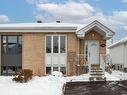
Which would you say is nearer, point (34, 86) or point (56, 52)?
point (34, 86)

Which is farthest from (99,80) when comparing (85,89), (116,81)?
(85,89)

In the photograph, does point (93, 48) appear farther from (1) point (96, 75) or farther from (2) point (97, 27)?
(1) point (96, 75)

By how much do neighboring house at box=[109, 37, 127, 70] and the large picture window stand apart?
897 cm

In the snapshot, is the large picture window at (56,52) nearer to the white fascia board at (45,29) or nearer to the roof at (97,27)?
the white fascia board at (45,29)

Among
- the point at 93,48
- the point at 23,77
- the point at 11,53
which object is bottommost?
the point at 23,77

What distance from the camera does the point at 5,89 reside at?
2100 centimetres

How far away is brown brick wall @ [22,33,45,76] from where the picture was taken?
3155cm

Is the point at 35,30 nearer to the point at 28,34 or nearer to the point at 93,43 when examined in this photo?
the point at 28,34

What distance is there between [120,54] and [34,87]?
23.6m

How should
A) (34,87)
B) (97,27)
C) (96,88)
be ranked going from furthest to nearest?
(97,27)
(96,88)
(34,87)

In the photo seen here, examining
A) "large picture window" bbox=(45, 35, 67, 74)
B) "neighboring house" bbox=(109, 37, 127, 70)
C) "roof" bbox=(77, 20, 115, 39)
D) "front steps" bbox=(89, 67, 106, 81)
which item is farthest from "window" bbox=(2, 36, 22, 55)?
"neighboring house" bbox=(109, 37, 127, 70)

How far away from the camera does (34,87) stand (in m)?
21.4

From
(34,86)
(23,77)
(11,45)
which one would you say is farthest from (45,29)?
(34,86)

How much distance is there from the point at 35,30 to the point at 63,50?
2.90 meters
